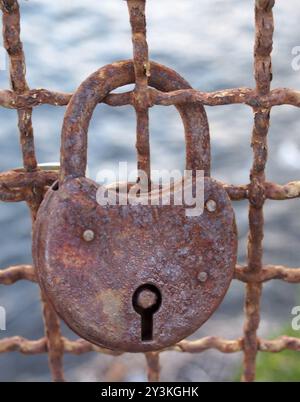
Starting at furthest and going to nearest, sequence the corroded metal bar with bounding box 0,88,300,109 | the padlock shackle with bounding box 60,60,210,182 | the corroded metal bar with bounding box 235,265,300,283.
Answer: the corroded metal bar with bounding box 235,265,300,283 → the corroded metal bar with bounding box 0,88,300,109 → the padlock shackle with bounding box 60,60,210,182

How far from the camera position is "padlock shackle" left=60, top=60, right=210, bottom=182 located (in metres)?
0.84

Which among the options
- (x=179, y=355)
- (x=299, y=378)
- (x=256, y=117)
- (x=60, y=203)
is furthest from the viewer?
(x=179, y=355)

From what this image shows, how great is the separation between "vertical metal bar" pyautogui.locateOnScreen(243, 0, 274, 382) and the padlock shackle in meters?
0.11

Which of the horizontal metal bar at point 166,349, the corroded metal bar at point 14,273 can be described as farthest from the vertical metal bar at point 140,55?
the horizontal metal bar at point 166,349

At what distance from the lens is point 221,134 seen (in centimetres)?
236

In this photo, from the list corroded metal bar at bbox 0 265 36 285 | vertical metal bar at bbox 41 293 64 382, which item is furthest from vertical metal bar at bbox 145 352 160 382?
corroded metal bar at bbox 0 265 36 285

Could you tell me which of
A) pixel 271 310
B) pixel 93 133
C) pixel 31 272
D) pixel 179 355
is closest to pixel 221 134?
pixel 93 133

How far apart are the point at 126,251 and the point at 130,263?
17mm

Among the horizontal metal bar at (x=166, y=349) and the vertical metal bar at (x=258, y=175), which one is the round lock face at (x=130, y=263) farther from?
the horizontal metal bar at (x=166, y=349)

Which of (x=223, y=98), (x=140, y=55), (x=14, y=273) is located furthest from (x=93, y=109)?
(x=14, y=273)

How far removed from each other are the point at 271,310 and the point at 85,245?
4.64 ft

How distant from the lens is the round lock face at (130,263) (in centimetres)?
84

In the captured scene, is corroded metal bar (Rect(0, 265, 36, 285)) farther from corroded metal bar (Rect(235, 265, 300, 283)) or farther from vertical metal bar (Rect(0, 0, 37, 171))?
corroded metal bar (Rect(235, 265, 300, 283))
